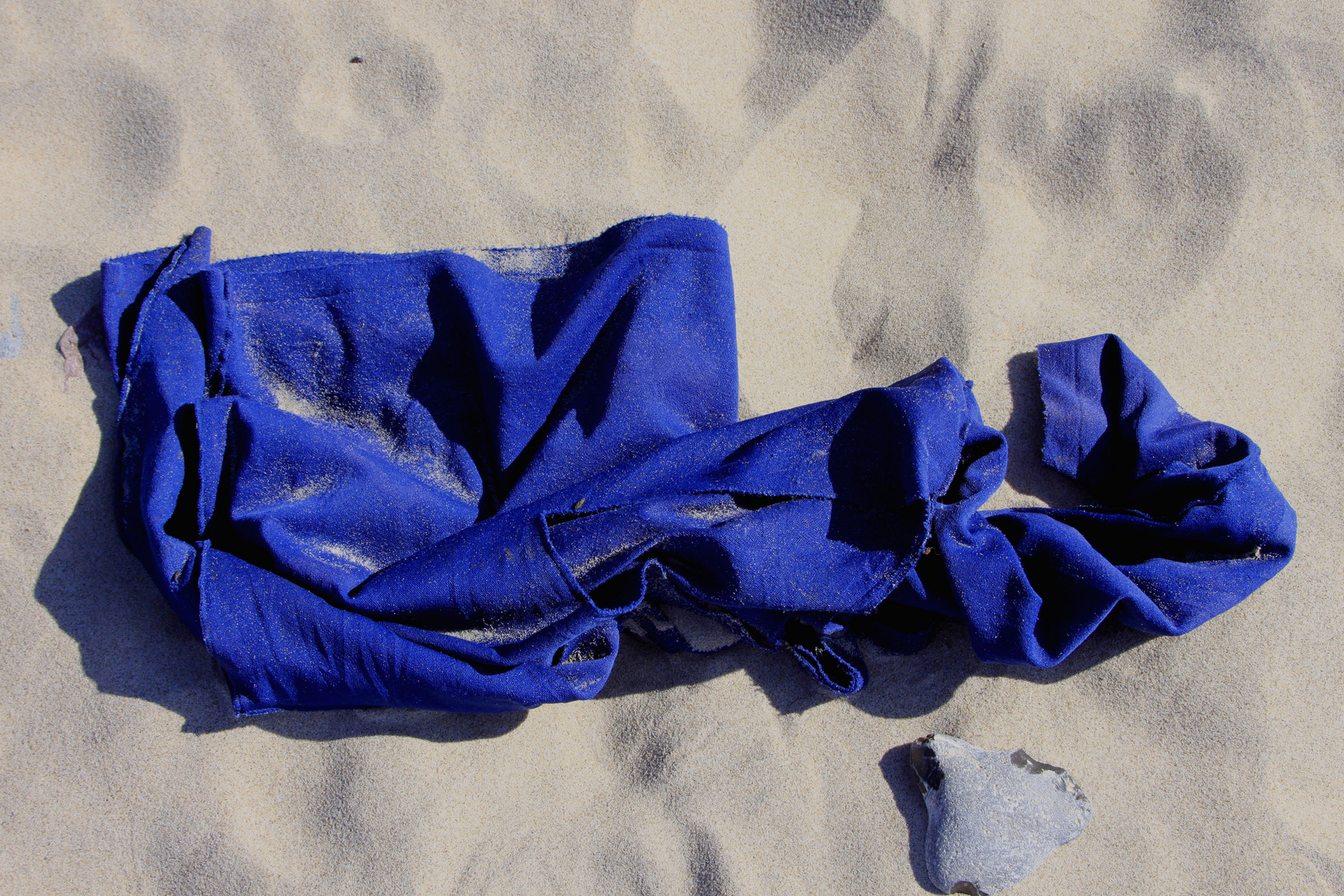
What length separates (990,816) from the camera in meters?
1.43

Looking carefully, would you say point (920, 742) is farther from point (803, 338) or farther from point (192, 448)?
point (192, 448)

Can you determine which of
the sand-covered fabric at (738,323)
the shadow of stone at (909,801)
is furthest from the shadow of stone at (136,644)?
the shadow of stone at (909,801)

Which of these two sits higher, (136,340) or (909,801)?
(136,340)

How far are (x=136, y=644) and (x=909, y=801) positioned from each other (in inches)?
52.3

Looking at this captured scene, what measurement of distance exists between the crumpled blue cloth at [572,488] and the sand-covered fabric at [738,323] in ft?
0.41

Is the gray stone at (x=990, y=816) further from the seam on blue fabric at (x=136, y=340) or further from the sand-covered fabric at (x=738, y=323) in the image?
the seam on blue fabric at (x=136, y=340)

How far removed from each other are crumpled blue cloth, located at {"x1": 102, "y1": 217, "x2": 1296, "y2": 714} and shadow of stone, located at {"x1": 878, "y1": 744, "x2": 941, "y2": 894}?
15cm

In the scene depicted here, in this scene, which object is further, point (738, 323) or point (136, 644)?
point (738, 323)

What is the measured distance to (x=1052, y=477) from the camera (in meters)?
1.62

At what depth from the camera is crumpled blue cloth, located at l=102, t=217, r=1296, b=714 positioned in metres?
1.35

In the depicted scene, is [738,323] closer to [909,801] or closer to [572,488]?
[572,488]

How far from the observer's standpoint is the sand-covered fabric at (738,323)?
146 cm

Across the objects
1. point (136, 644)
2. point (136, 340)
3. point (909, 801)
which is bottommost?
point (136, 644)

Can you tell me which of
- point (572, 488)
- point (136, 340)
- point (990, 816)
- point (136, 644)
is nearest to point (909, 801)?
point (990, 816)
